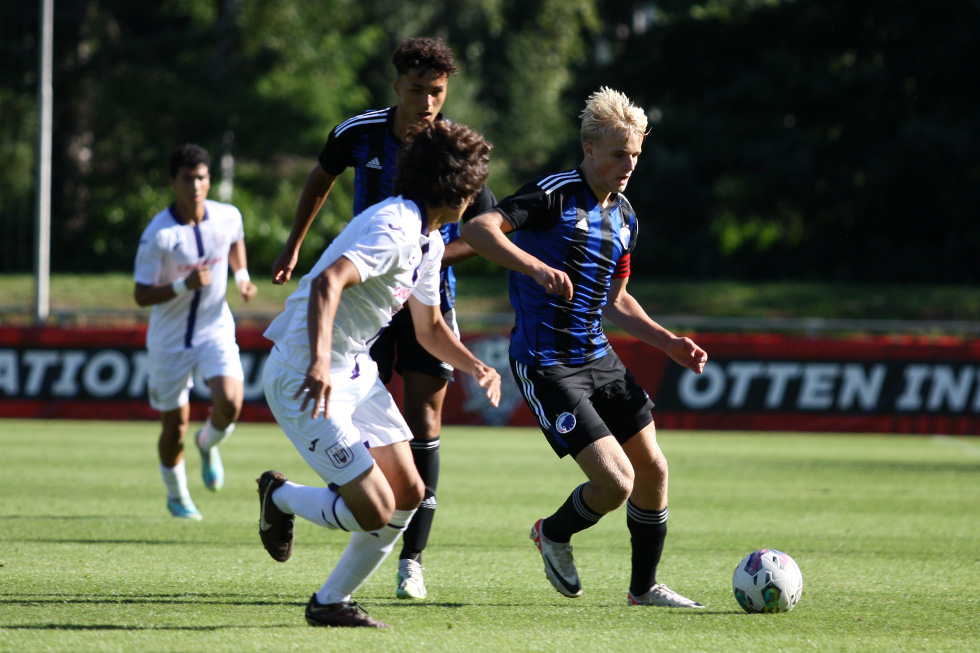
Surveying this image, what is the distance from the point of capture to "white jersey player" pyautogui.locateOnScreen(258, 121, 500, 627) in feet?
14.9

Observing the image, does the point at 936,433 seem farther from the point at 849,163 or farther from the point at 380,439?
the point at 849,163

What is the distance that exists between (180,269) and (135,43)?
30411 mm

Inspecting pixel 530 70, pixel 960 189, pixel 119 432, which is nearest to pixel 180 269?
pixel 119 432

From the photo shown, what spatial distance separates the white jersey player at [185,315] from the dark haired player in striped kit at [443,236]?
2623 millimetres

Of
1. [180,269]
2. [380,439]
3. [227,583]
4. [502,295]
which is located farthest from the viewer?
[502,295]

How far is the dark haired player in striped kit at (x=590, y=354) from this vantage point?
523 cm

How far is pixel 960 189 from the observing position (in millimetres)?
31000

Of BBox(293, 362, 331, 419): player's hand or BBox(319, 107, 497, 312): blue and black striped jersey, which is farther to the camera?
BBox(319, 107, 497, 312): blue and black striped jersey

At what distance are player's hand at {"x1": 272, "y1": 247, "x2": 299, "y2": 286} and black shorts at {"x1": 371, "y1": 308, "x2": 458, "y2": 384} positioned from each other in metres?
0.55

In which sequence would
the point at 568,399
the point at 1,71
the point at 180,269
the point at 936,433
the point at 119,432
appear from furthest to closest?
the point at 1,71, the point at 936,433, the point at 119,432, the point at 180,269, the point at 568,399

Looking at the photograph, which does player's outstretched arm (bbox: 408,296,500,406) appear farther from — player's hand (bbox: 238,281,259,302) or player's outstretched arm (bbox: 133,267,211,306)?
player's hand (bbox: 238,281,259,302)

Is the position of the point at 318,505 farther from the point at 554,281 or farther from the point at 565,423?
Answer: the point at 554,281

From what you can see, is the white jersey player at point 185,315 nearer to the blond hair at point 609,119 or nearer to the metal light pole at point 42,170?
the blond hair at point 609,119

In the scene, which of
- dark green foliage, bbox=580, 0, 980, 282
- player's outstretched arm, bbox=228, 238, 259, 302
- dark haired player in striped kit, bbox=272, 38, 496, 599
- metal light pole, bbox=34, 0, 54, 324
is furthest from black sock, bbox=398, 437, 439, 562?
dark green foliage, bbox=580, 0, 980, 282
